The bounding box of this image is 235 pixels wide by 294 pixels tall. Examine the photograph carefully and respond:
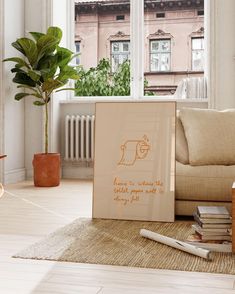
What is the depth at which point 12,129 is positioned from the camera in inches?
227

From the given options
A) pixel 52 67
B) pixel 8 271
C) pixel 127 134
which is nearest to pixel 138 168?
pixel 127 134

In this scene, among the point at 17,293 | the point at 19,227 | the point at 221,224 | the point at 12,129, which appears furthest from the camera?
the point at 12,129

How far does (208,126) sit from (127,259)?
1540mm

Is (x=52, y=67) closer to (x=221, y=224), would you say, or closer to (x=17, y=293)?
(x=221, y=224)

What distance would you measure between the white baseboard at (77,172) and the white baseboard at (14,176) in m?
0.51

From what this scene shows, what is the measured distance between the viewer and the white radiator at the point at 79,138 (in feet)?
19.7

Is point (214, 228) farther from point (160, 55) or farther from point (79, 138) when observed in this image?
point (160, 55)

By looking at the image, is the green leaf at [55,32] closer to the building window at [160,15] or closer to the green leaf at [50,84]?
the green leaf at [50,84]

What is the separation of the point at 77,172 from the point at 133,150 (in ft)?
9.44

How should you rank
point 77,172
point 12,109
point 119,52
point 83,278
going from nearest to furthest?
point 83,278 → point 12,109 → point 77,172 → point 119,52

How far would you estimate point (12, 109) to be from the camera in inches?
227

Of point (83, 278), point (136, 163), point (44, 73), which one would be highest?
point (44, 73)

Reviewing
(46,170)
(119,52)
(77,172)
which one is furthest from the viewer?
(119,52)

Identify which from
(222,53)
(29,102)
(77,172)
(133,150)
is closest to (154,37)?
(222,53)
